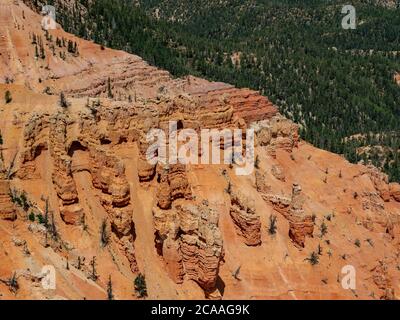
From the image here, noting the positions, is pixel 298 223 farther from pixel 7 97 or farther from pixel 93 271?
pixel 7 97

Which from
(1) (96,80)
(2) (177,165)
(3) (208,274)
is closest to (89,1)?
(1) (96,80)

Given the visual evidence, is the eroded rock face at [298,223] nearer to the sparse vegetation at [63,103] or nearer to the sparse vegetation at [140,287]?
the sparse vegetation at [140,287]

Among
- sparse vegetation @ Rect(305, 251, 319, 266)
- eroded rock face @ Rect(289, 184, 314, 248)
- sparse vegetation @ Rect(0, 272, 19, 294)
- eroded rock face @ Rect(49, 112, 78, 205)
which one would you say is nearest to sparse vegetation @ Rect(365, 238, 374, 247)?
eroded rock face @ Rect(289, 184, 314, 248)

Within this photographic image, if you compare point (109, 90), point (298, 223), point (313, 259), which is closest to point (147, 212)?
point (298, 223)

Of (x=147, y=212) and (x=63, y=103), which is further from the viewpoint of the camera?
(x=147, y=212)

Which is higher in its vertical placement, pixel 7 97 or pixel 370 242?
pixel 7 97

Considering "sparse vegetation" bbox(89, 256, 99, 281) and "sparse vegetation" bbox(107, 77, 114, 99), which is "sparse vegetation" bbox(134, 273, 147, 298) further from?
"sparse vegetation" bbox(107, 77, 114, 99)

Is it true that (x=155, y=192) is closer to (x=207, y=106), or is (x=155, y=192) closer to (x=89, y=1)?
(x=207, y=106)

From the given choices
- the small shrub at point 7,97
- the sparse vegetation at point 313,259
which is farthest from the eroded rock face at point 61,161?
the sparse vegetation at point 313,259
